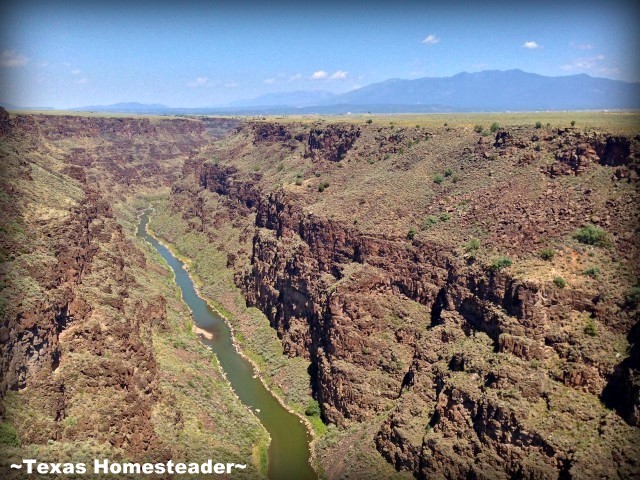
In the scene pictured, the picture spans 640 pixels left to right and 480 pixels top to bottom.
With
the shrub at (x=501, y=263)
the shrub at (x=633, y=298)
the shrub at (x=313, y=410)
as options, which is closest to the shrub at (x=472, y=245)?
the shrub at (x=501, y=263)

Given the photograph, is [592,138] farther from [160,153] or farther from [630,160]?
[160,153]

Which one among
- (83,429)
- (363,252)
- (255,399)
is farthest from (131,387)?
(363,252)

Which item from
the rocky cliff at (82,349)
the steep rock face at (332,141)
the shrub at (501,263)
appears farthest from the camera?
the steep rock face at (332,141)

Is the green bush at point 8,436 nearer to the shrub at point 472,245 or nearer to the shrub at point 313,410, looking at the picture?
the shrub at point 313,410

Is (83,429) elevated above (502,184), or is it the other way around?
(502,184)

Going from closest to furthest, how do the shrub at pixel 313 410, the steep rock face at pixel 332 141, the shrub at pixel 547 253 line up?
the shrub at pixel 547 253 → the shrub at pixel 313 410 → the steep rock face at pixel 332 141

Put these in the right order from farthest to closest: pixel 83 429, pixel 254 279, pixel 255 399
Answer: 1. pixel 254 279
2. pixel 255 399
3. pixel 83 429

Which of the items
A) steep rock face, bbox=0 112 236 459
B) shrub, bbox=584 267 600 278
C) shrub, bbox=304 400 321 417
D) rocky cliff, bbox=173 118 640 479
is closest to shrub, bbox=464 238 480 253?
rocky cliff, bbox=173 118 640 479
